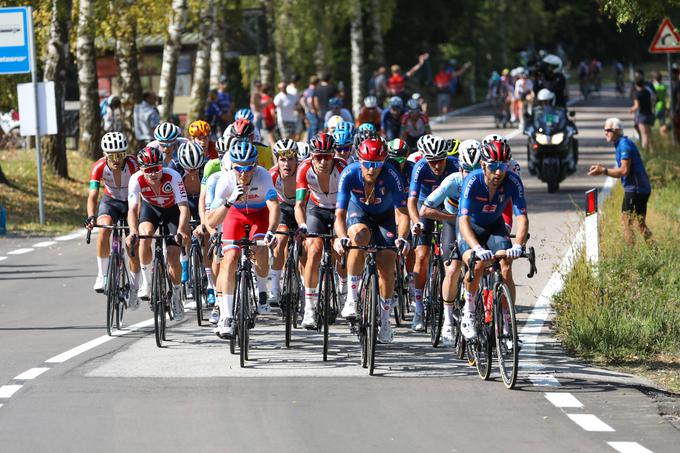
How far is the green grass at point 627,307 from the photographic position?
42.7 feet

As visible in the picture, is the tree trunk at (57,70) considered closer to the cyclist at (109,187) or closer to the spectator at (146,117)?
the spectator at (146,117)

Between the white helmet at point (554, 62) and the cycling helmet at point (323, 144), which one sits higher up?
the white helmet at point (554, 62)

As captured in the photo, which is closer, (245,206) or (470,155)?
(470,155)

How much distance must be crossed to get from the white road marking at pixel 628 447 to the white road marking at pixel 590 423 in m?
0.41

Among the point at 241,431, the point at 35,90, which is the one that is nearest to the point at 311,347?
the point at 241,431

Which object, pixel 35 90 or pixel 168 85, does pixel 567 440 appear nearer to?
pixel 35 90

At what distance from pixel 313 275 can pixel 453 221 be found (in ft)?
4.65

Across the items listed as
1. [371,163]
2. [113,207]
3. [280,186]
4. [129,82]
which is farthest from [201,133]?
[129,82]

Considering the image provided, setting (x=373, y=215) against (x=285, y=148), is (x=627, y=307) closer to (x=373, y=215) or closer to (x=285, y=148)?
(x=373, y=215)

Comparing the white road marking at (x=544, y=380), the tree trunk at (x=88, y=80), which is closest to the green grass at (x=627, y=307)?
the white road marking at (x=544, y=380)

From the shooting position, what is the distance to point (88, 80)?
32.0m

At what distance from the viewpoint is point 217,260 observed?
549 inches

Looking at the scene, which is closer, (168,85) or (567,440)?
(567,440)

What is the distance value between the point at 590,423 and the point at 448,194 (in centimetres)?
325
